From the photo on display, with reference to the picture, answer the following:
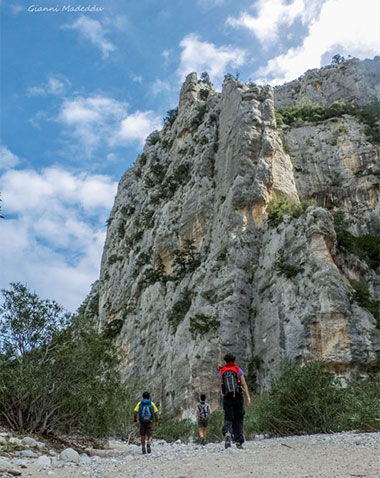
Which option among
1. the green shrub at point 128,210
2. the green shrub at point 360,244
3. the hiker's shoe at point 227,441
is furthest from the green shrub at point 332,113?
the hiker's shoe at point 227,441

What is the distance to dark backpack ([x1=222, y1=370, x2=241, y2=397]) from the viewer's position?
9.07 metres

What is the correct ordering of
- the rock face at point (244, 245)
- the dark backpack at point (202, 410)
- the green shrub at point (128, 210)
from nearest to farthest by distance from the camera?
the dark backpack at point (202, 410)
the rock face at point (244, 245)
the green shrub at point (128, 210)

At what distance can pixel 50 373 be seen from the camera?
1312 centimetres

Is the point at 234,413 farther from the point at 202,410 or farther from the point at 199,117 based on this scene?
the point at 199,117

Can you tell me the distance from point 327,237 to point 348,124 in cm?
2329

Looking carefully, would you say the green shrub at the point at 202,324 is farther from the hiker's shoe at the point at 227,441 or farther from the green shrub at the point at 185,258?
the hiker's shoe at the point at 227,441

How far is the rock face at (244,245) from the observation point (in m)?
24.6

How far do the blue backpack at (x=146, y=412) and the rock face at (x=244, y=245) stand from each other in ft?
43.5

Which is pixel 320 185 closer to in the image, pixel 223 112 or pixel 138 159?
pixel 223 112

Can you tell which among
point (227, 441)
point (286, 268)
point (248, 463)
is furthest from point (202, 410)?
point (286, 268)

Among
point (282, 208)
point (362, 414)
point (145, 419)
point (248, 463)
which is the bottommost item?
point (248, 463)

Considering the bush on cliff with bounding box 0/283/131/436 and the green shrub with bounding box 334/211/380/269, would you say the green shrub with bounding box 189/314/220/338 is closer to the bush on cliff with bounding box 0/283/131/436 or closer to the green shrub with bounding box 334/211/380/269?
the green shrub with bounding box 334/211/380/269

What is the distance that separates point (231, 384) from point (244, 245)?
21.9 meters

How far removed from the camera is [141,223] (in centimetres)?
5003
